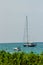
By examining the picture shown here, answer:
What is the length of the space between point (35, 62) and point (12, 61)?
32.7 inches

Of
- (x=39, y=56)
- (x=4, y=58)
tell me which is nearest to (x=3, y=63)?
(x=4, y=58)

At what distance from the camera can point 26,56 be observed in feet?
27.6

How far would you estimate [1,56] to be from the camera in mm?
9062

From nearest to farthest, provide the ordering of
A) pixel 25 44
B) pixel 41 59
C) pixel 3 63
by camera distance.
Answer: pixel 41 59
pixel 3 63
pixel 25 44

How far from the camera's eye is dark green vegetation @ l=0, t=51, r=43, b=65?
830cm

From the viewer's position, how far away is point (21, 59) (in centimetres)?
854

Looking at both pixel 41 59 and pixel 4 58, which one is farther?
pixel 4 58

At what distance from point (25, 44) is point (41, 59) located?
38.7 m

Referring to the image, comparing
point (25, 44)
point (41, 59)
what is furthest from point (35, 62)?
point (25, 44)

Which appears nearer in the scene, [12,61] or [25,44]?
[12,61]

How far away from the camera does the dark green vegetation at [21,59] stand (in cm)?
830

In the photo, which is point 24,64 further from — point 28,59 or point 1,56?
point 1,56

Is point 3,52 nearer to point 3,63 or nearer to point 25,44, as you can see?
point 3,63

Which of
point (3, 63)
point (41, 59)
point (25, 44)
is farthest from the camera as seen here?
point (25, 44)
